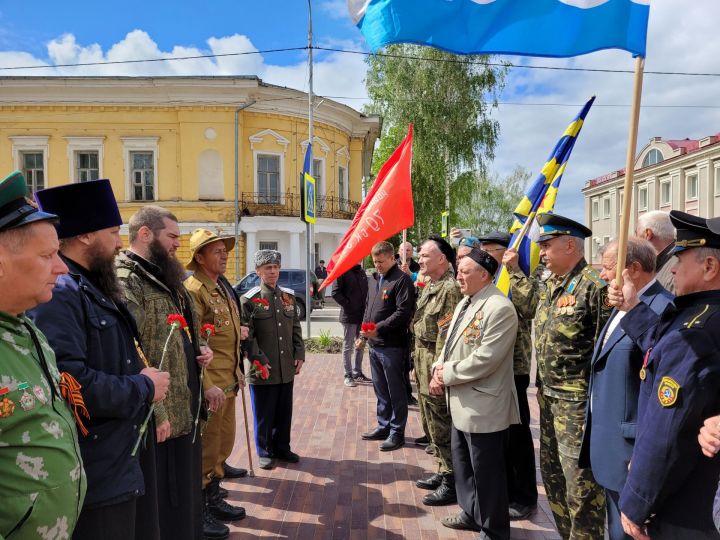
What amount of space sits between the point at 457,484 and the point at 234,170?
24072 mm

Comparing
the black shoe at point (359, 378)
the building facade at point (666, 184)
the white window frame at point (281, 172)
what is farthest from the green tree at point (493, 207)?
the black shoe at point (359, 378)

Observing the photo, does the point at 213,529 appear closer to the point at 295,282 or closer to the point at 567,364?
the point at 567,364

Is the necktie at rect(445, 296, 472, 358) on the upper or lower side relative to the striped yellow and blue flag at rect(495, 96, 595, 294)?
lower

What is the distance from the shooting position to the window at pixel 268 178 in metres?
27.0

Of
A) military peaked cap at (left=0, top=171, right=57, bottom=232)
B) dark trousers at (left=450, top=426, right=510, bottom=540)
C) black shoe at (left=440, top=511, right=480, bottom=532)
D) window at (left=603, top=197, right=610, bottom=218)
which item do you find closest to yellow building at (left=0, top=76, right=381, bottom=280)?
black shoe at (left=440, top=511, right=480, bottom=532)

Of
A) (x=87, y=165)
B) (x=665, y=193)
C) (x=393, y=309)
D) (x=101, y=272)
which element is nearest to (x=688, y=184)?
(x=665, y=193)

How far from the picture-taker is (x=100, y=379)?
2137 millimetres

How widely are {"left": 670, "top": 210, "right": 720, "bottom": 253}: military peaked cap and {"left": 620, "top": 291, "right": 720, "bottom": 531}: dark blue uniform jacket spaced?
19cm

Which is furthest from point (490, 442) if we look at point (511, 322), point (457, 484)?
point (511, 322)

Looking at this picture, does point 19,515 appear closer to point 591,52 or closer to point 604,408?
point 604,408

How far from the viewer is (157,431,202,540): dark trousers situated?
3016 millimetres

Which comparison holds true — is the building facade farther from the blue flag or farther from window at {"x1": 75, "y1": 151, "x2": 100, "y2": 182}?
the blue flag

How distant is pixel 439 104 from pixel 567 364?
22612 millimetres

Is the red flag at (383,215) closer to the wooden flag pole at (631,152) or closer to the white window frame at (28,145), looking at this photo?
the wooden flag pole at (631,152)
